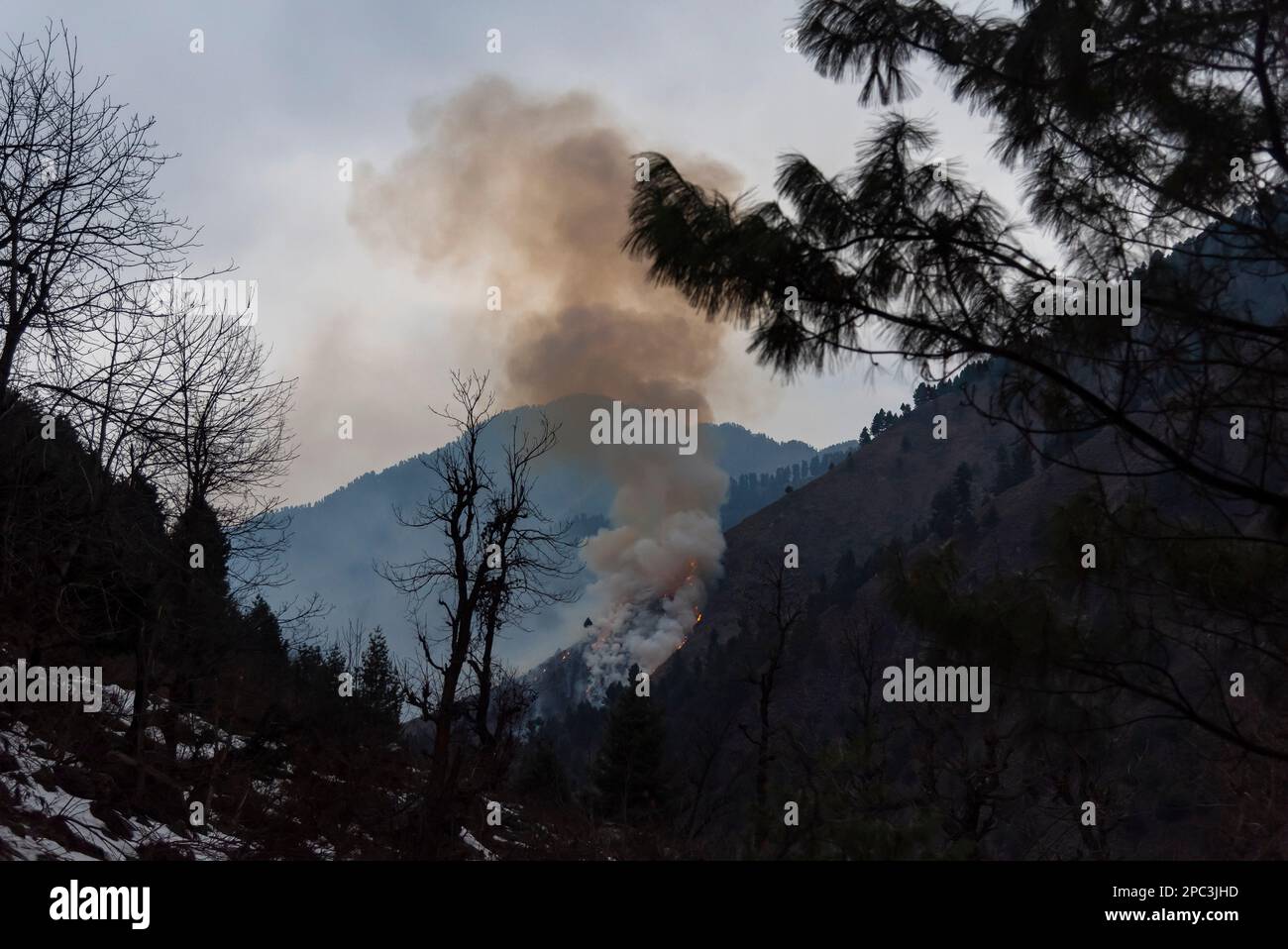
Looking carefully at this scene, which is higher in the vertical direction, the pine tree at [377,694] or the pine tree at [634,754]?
the pine tree at [377,694]

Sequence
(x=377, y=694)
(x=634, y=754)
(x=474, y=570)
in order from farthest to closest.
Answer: (x=634, y=754) < (x=377, y=694) < (x=474, y=570)

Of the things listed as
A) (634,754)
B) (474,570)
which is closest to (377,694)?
(634,754)

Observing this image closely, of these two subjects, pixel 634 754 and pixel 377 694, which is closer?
pixel 377 694

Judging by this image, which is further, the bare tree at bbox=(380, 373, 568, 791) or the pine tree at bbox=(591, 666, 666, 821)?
the pine tree at bbox=(591, 666, 666, 821)

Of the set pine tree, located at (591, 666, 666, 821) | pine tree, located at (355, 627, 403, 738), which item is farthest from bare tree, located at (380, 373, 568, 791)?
pine tree, located at (591, 666, 666, 821)

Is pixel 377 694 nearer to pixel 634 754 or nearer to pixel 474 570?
pixel 634 754

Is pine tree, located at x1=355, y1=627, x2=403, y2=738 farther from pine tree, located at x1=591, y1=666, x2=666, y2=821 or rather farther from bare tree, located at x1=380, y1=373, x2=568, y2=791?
bare tree, located at x1=380, y1=373, x2=568, y2=791

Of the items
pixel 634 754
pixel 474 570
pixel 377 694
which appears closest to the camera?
pixel 474 570

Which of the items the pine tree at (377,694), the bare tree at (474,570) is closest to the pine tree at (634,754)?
the pine tree at (377,694)

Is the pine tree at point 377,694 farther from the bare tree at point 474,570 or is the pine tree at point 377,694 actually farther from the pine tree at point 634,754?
the bare tree at point 474,570

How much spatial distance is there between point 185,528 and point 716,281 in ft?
49.9
